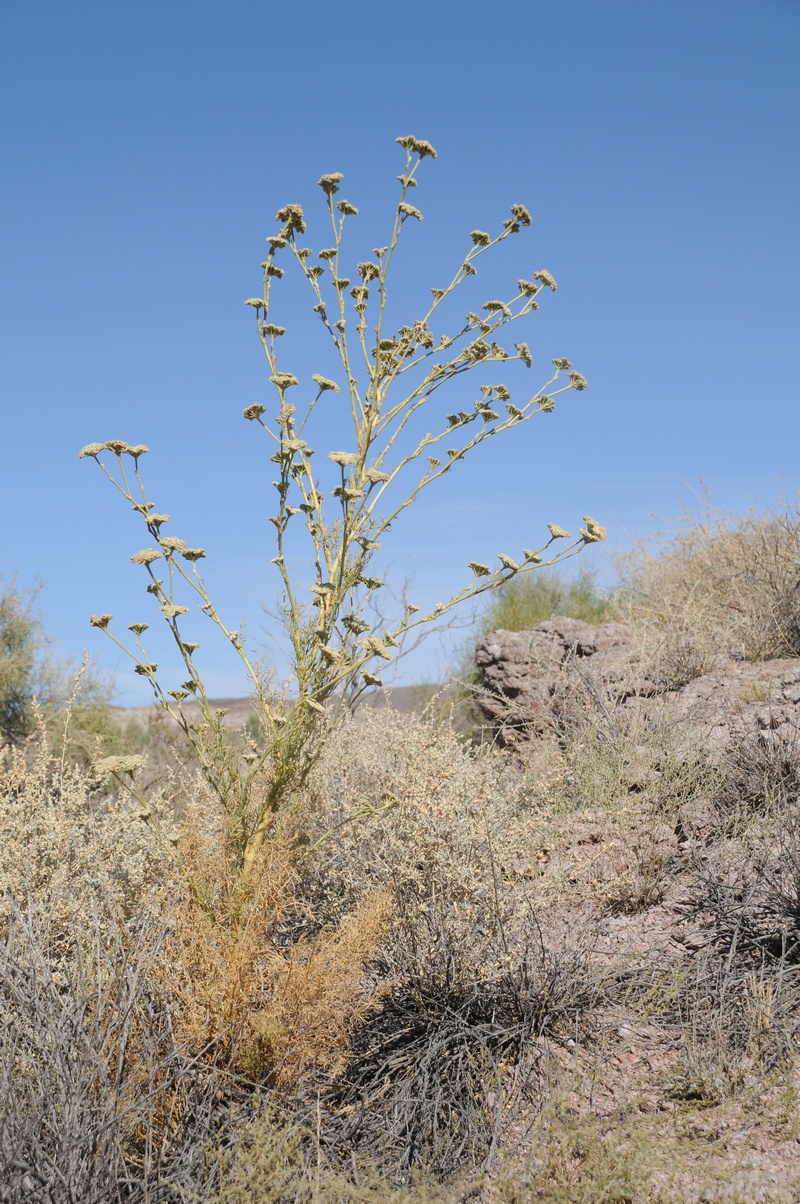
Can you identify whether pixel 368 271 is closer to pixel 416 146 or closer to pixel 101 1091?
pixel 416 146

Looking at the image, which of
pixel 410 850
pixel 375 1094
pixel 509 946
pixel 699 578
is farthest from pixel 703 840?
pixel 699 578

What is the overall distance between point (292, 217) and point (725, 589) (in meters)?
6.96

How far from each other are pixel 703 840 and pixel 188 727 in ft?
9.49

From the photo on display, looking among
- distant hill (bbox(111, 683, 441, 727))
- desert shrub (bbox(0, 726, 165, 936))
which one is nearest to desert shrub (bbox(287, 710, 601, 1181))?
desert shrub (bbox(0, 726, 165, 936))

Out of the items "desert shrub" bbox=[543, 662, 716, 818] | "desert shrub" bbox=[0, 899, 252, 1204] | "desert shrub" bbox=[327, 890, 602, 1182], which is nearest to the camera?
"desert shrub" bbox=[0, 899, 252, 1204]

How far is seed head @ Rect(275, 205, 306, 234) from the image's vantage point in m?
3.54

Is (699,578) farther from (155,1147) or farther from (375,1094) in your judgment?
(155,1147)

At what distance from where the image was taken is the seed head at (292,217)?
354 centimetres

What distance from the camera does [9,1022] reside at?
2.75 metres

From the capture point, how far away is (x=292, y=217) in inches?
140

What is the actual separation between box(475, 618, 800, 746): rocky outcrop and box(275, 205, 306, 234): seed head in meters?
3.89

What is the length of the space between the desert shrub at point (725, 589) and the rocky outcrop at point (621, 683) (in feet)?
0.94

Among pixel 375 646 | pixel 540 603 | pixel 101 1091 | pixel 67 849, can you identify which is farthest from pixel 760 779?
pixel 540 603

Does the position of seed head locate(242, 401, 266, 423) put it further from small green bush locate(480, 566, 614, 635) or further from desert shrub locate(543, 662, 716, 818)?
small green bush locate(480, 566, 614, 635)
